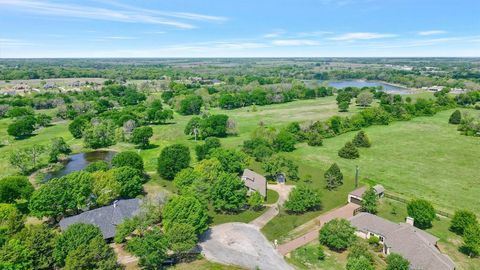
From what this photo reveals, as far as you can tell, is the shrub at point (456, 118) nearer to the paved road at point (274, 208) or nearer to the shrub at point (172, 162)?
the paved road at point (274, 208)

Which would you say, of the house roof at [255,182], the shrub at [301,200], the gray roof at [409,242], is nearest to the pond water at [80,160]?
the house roof at [255,182]

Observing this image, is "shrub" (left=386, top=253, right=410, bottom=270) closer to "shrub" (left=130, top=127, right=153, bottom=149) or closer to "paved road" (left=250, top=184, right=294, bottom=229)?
"paved road" (left=250, top=184, right=294, bottom=229)

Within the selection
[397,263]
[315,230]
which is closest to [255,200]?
[315,230]

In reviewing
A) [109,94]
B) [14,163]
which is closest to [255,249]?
[14,163]

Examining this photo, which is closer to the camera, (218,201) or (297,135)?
(218,201)

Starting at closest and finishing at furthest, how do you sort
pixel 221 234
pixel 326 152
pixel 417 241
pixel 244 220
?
pixel 417 241 < pixel 221 234 < pixel 244 220 < pixel 326 152

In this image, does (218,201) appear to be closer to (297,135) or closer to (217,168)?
(217,168)
